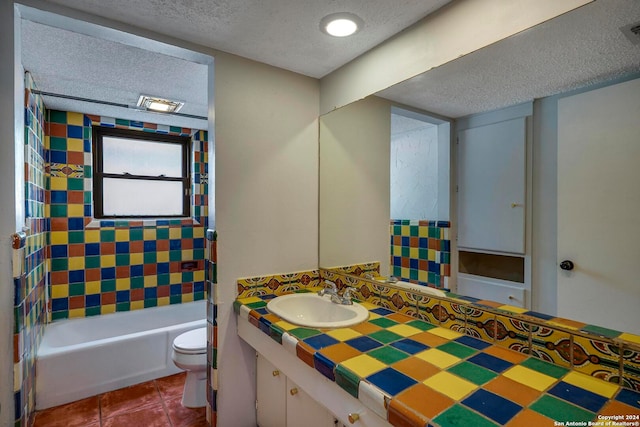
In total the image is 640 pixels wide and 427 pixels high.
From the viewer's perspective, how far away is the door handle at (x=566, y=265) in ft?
3.45

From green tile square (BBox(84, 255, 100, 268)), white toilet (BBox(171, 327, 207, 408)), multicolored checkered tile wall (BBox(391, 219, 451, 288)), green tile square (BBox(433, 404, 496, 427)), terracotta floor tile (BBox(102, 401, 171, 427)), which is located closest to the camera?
green tile square (BBox(433, 404, 496, 427))

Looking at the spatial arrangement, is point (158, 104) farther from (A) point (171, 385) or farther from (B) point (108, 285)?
(A) point (171, 385)

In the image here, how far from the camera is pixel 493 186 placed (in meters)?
1.25

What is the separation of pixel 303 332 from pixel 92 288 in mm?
2517

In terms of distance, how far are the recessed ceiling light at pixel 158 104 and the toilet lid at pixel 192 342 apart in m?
1.81

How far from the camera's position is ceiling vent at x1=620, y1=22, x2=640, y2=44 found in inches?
35.1

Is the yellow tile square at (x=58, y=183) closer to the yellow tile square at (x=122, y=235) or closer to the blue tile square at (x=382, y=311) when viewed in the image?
the yellow tile square at (x=122, y=235)

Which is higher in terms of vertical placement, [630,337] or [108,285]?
[630,337]

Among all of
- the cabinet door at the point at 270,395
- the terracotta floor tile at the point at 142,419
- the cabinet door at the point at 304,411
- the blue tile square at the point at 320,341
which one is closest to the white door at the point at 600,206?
the blue tile square at the point at 320,341

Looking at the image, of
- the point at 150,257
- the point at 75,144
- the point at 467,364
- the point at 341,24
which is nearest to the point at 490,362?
the point at 467,364

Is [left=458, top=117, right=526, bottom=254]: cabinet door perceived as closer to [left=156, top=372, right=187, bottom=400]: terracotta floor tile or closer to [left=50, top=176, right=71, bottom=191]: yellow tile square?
[left=156, top=372, right=187, bottom=400]: terracotta floor tile

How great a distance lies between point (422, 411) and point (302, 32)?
1.58 meters

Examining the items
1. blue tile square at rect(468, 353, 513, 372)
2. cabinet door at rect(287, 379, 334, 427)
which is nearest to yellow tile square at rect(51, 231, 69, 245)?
cabinet door at rect(287, 379, 334, 427)

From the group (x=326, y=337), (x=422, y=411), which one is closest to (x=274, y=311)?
(x=326, y=337)
